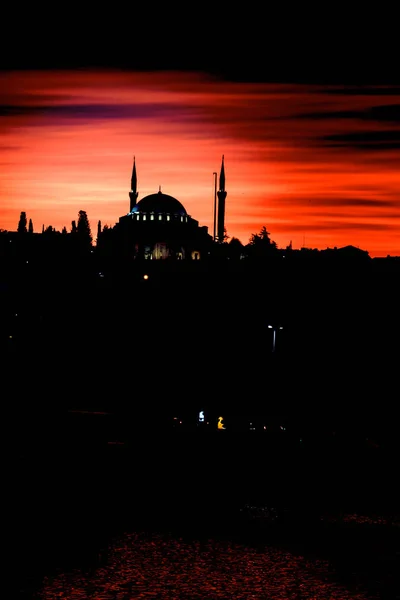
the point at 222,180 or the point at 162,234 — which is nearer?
the point at 222,180

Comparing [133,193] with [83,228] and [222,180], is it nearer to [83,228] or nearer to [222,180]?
[83,228]

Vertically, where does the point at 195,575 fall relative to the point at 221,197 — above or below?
below

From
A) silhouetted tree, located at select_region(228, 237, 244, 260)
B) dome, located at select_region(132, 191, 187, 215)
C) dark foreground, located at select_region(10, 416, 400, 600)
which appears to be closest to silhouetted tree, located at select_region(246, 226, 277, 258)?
silhouetted tree, located at select_region(228, 237, 244, 260)

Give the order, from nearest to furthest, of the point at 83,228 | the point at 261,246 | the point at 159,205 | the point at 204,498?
the point at 204,498 → the point at 261,246 → the point at 159,205 → the point at 83,228

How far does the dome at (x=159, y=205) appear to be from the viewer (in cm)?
14112

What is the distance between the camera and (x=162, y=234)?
134375 mm

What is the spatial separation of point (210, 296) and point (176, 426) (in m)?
44.5

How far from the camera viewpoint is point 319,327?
5325 cm

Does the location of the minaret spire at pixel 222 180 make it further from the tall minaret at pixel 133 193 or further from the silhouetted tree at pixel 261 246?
the tall minaret at pixel 133 193

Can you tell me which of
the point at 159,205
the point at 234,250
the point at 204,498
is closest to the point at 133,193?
the point at 159,205

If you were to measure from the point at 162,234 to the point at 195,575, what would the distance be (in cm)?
12366

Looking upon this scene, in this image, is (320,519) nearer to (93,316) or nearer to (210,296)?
(93,316)

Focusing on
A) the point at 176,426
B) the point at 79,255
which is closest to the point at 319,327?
the point at 176,426

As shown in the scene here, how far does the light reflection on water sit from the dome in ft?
424
